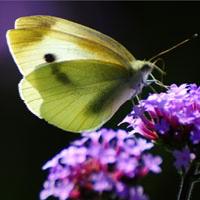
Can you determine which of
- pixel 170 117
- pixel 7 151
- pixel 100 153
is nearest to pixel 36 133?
pixel 7 151

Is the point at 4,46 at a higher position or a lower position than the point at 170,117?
lower

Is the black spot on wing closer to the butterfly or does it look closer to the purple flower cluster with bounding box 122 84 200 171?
the butterfly

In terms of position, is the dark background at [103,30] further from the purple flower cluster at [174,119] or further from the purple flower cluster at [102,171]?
the purple flower cluster at [102,171]

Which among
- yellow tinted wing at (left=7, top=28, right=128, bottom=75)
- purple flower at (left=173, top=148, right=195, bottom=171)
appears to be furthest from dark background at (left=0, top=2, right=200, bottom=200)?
purple flower at (left=173, top=148, right=195, bottom=171)

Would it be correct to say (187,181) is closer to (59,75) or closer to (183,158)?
A: (183,158)

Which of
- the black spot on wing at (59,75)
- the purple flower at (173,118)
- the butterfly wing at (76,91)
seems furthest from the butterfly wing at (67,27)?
the purple flower at (173,118)

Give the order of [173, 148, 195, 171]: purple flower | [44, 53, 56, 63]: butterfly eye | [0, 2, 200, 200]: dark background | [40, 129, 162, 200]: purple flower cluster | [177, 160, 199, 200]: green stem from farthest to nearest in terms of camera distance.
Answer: [0, 2, 200, 200]: dark background
[44, 53, 56, 63]: butterfly eye
[177, 160, 199, 200]: green stem
[173, 148, 195, 171]: purple flower
[40, 129, 162, 200]: purple flower cluster

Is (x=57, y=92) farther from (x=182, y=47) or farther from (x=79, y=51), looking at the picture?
(x=182, y=47)
